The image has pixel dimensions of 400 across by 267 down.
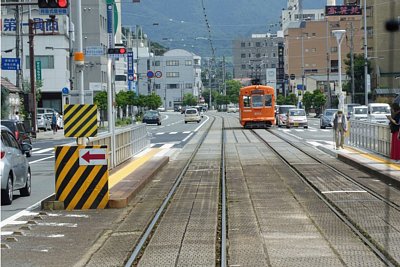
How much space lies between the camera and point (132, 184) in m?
18.2

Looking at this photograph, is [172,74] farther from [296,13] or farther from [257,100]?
[257,100]

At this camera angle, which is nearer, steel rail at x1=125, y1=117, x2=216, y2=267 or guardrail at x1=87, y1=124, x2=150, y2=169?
steel rail at x1=125, y1=117, x2=216, y2=267

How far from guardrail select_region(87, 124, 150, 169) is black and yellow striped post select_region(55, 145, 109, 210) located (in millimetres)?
4888

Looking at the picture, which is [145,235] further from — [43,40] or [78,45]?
[43,40]

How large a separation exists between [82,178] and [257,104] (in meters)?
44.4

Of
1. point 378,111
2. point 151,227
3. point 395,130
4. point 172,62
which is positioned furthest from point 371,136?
point 172,62

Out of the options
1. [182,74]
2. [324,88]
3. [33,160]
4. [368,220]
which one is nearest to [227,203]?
[368,220]

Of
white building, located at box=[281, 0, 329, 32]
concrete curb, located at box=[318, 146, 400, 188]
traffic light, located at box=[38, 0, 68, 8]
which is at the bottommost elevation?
concrete curb, located at box=[318, 146, 400, 188]

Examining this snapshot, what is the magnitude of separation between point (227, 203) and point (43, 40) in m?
64.6

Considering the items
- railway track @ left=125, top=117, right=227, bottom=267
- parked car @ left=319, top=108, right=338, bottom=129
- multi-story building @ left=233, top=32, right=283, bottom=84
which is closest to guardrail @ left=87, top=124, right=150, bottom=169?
railway track @ left=125, top=117, right=227, bottom=267

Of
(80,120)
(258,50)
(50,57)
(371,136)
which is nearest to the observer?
(80,120)

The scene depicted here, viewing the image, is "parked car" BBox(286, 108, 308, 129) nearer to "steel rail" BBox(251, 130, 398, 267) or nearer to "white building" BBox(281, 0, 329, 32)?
"steel rail" BBox(251, 130, 398, 267)

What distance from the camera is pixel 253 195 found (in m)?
17.0

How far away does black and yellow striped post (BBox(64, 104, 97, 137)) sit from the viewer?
56.1ft
